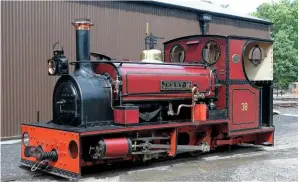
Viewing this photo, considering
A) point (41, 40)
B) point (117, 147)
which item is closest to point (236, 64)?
point (117, 147)

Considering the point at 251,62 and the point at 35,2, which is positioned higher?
the point at 35,2

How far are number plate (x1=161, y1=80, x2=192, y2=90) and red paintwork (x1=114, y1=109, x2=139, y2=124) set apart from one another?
1.02 metres

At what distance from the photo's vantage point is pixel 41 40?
1160 cm

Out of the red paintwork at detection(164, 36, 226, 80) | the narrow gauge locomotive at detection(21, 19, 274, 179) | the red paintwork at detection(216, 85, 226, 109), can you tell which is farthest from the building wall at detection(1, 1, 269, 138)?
the red paintwork at detection(216, 85, 226, 109)

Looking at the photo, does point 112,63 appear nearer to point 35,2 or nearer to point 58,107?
point 58,107

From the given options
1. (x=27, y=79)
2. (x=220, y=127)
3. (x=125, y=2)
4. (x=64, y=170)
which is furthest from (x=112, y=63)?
(x=125, y=2)

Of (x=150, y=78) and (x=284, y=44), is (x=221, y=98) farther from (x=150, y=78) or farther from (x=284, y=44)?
(x=284, y=44)

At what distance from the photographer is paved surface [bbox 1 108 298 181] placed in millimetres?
6680

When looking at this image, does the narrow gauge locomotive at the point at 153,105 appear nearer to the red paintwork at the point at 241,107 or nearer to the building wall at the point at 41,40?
the red paintwork at the point at 241,107

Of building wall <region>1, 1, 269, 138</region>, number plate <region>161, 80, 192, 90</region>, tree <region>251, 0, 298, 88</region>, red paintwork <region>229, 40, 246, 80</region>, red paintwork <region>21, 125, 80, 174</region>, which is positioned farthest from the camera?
tree <region>251, 0, 298, 88</region>

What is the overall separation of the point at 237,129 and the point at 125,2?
658cm

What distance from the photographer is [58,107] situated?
7.16 metres

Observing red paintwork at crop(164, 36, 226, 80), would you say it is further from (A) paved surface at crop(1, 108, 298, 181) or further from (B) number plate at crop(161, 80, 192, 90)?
(A) paved surface at crop(1, 108, 298, 181)

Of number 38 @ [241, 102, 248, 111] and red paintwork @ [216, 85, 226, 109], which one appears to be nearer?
red paintwork @ [216, 85, 226, 109]
